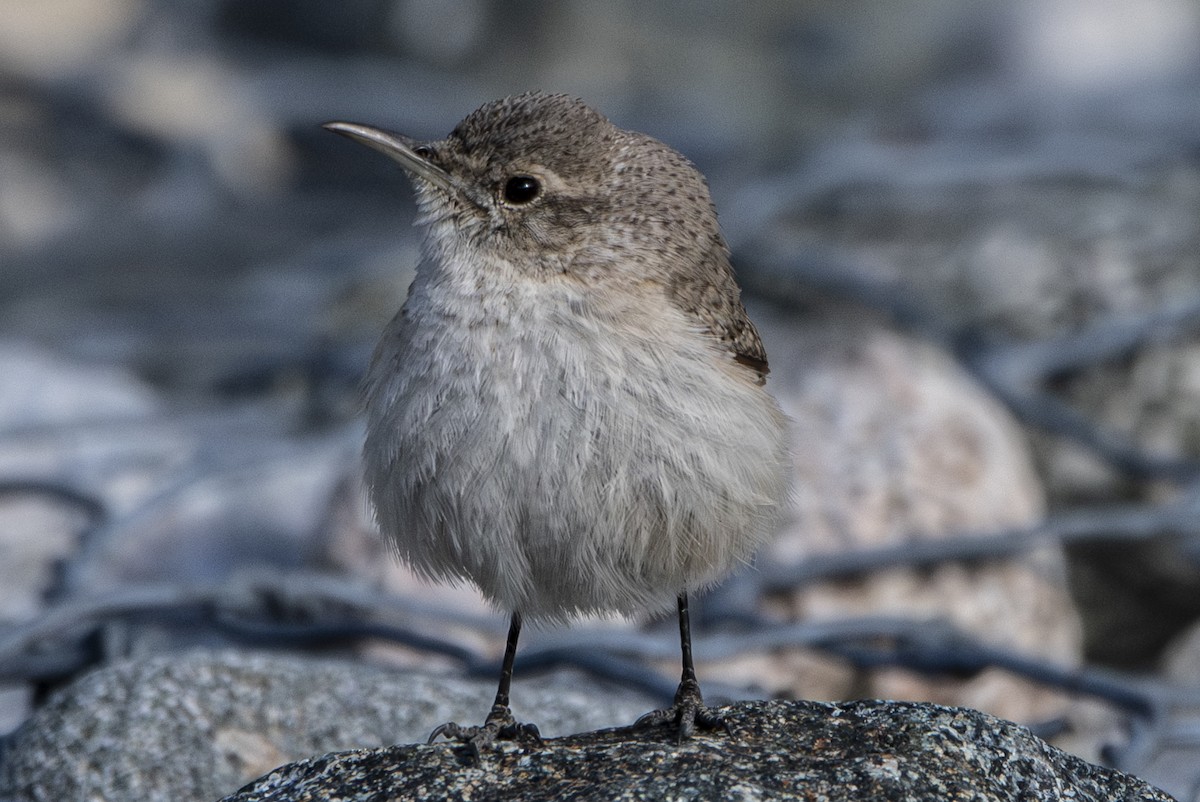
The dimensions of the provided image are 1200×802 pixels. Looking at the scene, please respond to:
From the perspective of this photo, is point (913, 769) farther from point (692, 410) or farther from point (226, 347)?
point (226, 347)

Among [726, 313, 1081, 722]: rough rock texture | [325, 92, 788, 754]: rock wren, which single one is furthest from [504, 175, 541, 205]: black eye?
[726, 313, 1081, 722]: rough rock texture

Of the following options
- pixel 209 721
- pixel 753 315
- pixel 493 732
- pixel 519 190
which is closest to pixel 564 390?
pixel 519 190

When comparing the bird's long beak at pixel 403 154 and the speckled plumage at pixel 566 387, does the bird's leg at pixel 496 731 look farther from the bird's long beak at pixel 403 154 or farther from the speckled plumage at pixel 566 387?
the bird's long beak at pixel 403 154

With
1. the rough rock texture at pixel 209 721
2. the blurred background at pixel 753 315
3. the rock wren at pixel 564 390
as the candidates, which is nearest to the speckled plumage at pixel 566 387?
the rock wren at pixel 564 390

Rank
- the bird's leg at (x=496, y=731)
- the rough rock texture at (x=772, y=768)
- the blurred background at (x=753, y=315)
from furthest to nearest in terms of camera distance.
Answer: the blurred background at (x=753, y=315) → the bird's leg at (x=496, y=731) → the rough rock texture at (x=772, y=768)

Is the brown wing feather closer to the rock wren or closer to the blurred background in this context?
the rock wren

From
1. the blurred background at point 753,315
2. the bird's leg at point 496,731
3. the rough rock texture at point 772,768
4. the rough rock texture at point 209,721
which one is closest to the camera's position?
the rough rock texture at point 772,768

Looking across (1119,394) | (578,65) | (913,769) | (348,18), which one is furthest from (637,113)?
(913,769)

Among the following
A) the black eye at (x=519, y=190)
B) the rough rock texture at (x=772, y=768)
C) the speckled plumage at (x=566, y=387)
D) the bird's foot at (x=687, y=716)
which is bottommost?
the rough rock texture at (x=772, y=768)
